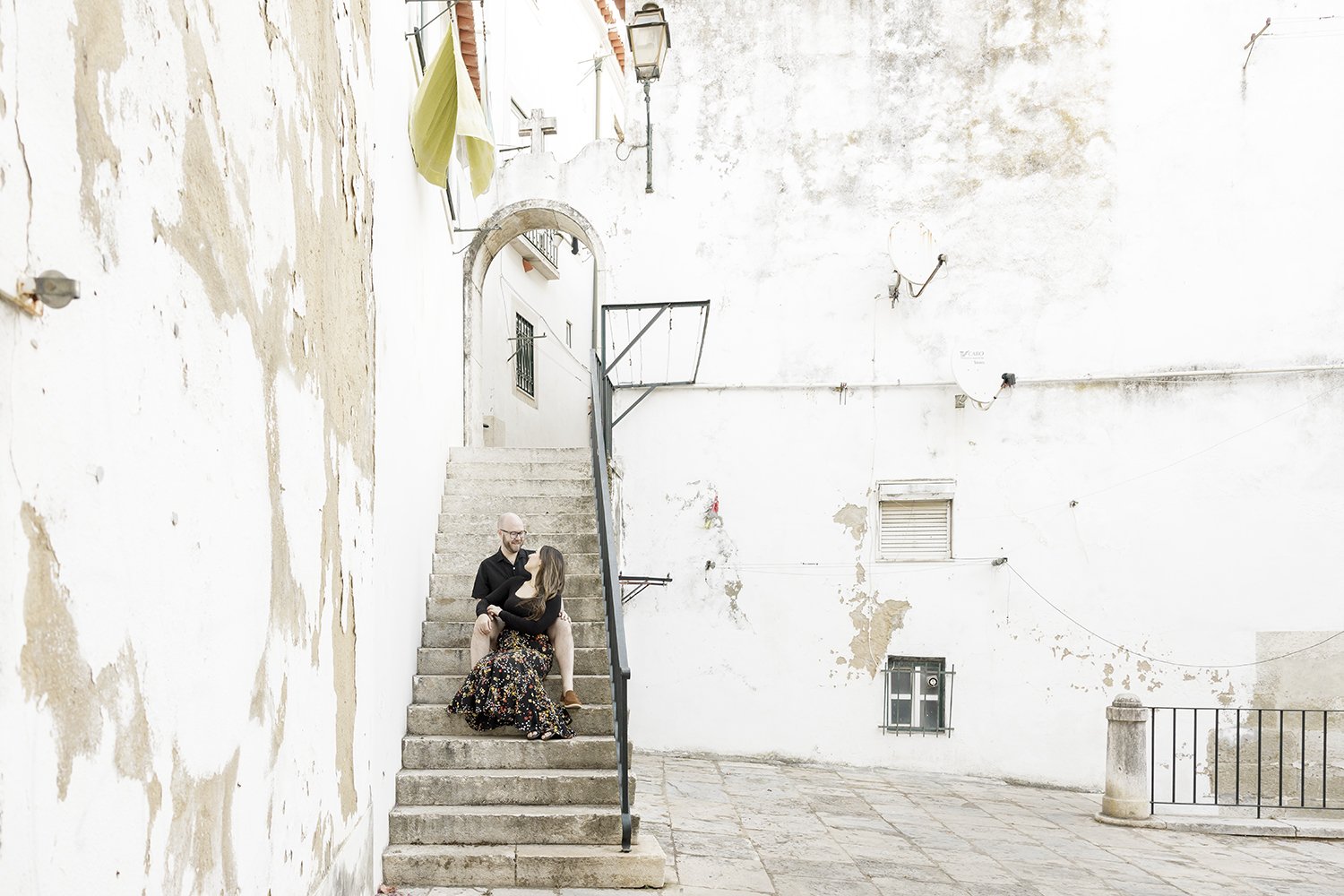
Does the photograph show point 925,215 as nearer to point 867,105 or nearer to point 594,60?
point 867,105

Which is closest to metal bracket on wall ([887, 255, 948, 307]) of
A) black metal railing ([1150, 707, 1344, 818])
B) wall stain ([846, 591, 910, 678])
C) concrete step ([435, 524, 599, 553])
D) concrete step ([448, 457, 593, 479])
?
wall stain ([846, 591, 910, 678])

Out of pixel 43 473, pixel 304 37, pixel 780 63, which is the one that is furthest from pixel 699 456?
pixel 43 473

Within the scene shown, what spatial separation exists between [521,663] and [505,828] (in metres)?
0.90

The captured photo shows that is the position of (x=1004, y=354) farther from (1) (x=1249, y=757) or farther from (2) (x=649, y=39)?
(2) (x=649, y=39)

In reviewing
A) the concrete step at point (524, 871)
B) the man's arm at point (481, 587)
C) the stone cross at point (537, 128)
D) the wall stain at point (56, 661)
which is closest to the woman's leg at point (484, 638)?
the man's arm at point (481, 587)

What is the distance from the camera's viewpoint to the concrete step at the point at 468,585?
721cm

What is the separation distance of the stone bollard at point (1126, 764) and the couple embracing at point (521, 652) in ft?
13.6

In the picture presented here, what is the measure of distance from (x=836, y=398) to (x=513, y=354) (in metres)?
5.60

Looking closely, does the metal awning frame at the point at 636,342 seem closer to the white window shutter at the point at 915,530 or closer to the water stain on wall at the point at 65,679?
the white window shutter at the point at 915,530

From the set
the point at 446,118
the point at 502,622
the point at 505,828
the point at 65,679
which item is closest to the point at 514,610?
the point at 502,622

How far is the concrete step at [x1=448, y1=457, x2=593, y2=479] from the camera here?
8484 millimetres

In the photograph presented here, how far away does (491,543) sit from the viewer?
762 cm

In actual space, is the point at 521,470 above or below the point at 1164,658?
above

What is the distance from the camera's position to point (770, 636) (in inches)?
399
